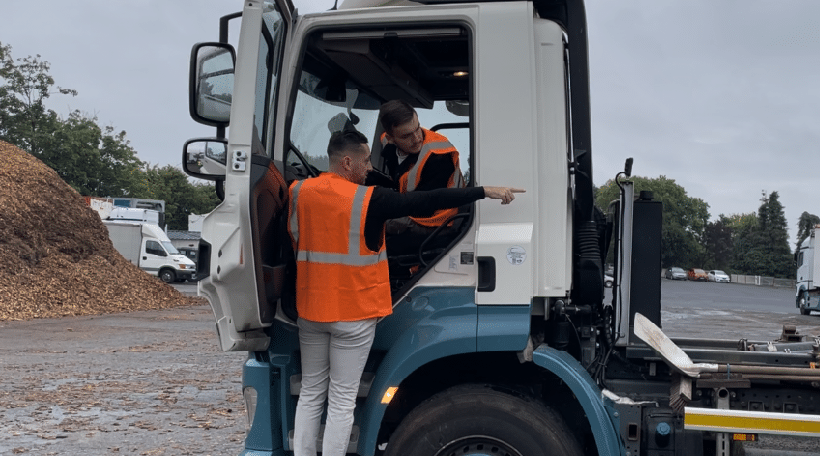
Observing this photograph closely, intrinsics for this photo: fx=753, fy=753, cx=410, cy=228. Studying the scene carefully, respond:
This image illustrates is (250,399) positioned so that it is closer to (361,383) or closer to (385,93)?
(361,383)

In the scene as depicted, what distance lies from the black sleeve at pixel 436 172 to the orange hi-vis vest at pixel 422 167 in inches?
0.7

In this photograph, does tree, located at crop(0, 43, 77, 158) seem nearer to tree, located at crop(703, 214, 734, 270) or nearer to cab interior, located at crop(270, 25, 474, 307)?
cab interior, located at crop(270, 25, 474, 307)

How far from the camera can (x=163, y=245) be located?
32.0 meters

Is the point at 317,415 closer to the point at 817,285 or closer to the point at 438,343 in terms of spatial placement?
the point at 438,343

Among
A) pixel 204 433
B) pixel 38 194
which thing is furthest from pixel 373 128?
pixel 38 194

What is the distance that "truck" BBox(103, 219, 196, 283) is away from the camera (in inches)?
1236

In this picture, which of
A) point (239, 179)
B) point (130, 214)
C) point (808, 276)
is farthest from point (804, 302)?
point (130, 214)

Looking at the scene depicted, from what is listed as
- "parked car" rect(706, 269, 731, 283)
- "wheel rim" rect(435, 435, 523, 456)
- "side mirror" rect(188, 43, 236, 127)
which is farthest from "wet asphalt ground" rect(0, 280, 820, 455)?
"parked car" rect(706, 269, 731, 283)

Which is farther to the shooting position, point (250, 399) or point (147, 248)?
point (147, 248)

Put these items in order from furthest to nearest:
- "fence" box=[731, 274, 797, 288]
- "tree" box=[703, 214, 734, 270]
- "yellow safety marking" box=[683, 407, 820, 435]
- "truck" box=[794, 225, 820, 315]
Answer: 1. "tree" box=[703, 214, 734, 270]
2. "fence" box=[731, 274, 797, 288]
3. "truck" box=[794, 225, 820, 315]
4. "yellow safety marking" box=[683, 407, 820, 435]

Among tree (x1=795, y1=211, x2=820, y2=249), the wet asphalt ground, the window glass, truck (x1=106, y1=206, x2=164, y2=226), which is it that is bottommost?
the wet asphalt ground

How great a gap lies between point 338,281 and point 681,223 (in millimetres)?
91602

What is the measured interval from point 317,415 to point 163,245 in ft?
99.2

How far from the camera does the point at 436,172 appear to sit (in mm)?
3725
